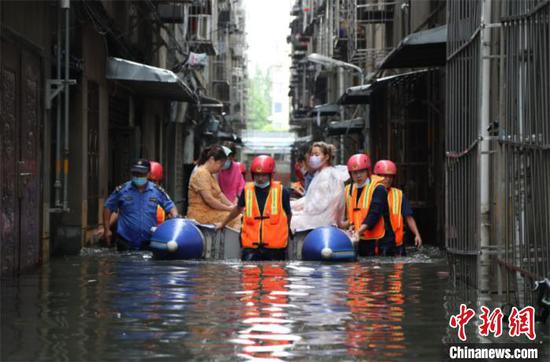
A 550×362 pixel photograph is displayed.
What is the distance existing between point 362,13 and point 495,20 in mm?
23281

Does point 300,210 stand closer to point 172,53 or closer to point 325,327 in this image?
point 325,327

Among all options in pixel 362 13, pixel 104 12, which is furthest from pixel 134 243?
pixel 362 13

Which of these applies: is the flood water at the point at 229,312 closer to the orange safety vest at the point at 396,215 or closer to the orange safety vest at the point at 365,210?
the orange safety vest at the point at 365,210

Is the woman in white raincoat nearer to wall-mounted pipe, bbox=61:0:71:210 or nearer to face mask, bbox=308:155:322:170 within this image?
face mask, bbox=308:155:322:170

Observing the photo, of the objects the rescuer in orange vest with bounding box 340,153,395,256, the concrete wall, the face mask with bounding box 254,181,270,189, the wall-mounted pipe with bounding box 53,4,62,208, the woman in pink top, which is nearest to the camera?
the concrete wall

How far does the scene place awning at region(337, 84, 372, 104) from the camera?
3242 cm

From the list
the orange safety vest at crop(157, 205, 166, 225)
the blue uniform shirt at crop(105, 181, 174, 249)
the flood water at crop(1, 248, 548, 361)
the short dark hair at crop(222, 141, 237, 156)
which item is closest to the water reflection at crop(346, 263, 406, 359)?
the flood water at crop(1, 248, 548, 361)

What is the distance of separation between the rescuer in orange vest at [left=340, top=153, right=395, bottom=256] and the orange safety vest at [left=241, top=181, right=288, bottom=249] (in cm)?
117

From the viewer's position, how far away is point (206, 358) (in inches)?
329

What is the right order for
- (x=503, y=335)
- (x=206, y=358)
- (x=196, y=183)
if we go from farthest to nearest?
1. (x=196, y=183)
2. (x=503, y=335)
3. (x=206, y=358)

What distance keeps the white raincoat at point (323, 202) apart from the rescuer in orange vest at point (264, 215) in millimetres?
909

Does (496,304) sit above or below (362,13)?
below

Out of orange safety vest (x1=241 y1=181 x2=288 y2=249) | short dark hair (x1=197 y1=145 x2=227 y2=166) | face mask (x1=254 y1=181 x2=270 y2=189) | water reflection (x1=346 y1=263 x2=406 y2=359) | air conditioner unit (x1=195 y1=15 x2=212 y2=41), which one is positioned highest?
air conditioner unit (x1=195 y1=15 x2=212 y2=41)

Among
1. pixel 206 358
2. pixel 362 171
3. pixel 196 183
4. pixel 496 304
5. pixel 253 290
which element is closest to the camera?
pixel 206 358
